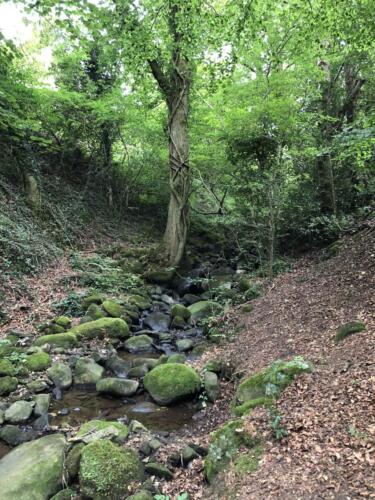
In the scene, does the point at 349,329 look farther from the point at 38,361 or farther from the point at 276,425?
the point at 38,361

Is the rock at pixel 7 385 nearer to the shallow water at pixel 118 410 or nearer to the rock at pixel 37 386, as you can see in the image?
the rock at pixel 37 386

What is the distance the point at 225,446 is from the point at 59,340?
4.44m

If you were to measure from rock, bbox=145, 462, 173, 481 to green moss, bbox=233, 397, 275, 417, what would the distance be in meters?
1.01

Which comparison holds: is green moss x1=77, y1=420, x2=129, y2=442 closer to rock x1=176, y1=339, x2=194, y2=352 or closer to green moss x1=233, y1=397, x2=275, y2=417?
green moss x1=233, y1=397, x2=275, y2=417

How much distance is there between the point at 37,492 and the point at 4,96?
943 centimetres

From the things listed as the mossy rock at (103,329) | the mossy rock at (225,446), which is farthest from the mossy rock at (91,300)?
the mossy rock at (225,446)

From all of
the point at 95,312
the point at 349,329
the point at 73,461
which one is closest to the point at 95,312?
the point at 95,312

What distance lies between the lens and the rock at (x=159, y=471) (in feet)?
12.9

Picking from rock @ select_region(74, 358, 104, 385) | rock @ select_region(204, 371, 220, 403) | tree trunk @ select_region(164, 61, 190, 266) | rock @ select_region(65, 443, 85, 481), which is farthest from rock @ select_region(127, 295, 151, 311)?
rock @ select_region(65, 443, 85, 481)

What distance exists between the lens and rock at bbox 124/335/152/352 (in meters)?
7.70

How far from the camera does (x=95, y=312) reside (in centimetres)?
843

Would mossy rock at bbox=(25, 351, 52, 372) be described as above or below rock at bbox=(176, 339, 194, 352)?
below

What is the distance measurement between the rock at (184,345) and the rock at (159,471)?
371cm

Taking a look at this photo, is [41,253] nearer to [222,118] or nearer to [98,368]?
[98,368]
